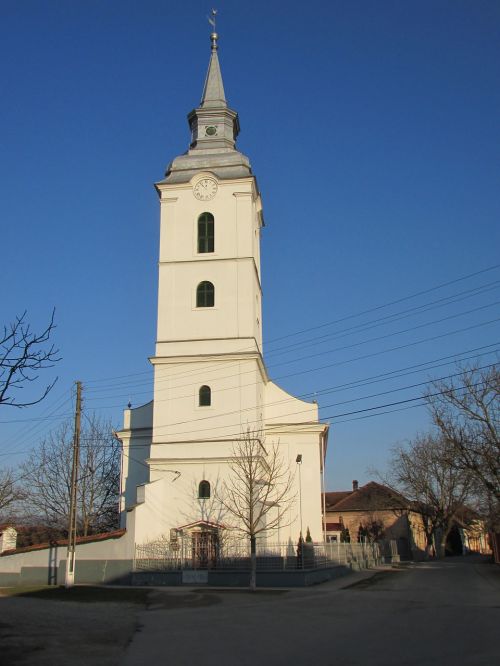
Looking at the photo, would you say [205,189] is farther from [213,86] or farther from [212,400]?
[212,400]

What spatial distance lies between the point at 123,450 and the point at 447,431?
16.9 meters

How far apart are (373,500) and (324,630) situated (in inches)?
1951

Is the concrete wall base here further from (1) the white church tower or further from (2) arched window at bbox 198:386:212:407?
(2) arched window at bbox 198:386:212:407

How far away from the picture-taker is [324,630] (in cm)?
1335

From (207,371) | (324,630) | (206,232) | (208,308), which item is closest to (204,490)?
(207,371)

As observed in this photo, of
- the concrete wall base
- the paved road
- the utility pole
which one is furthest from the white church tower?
the paved road

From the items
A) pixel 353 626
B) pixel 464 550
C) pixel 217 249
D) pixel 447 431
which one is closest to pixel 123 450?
pixel 217 249

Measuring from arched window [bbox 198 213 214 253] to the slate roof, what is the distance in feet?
103

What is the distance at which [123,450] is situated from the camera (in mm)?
35500

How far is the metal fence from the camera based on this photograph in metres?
26.7

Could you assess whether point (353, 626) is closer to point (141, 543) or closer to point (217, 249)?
point (141, 543)

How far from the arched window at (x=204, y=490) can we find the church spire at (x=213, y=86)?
21039 millimetres

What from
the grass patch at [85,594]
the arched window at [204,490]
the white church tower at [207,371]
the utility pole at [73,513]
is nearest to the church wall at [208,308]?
the white church tower at [207,371]

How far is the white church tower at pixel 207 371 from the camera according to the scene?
3028 centimetres
